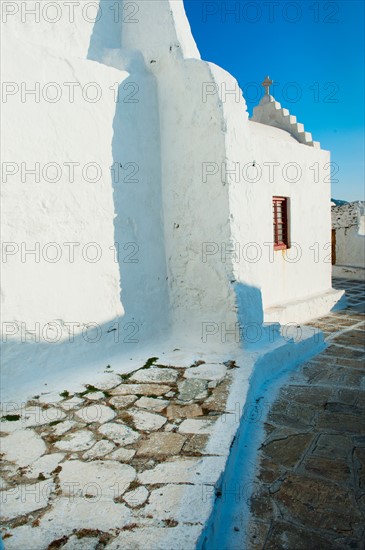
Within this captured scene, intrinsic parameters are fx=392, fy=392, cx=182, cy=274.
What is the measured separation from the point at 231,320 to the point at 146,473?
2.42 metres

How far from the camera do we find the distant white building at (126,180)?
3.74m

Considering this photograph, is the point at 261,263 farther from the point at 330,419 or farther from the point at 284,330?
the point at 330,419

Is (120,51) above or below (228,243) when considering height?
above

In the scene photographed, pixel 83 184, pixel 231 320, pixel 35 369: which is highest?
pixel 83 184

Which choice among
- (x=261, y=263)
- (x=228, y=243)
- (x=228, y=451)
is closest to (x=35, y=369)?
(x=228, y=451)

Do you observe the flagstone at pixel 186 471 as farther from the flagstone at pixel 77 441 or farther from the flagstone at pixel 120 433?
the flagstone at pixel 77 441

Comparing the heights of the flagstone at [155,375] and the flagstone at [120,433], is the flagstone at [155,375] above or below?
above

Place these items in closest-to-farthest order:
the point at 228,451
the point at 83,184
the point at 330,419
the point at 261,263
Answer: the point at 228,451 → the point at 330,419 → the point at 83,184 → the point at 261,263

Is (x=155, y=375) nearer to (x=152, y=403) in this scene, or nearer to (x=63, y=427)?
(x=152, y=403)

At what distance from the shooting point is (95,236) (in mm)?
4273

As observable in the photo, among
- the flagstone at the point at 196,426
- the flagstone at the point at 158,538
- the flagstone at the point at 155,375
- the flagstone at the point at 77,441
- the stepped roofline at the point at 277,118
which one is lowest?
the flagstone at the point at 158,538

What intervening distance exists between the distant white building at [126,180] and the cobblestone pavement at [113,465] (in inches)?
41.6

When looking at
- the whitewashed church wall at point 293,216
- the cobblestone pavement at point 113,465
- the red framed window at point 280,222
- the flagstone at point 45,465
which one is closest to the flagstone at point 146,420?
the cobblestone pavement at point 113,465

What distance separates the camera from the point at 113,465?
2.49m
